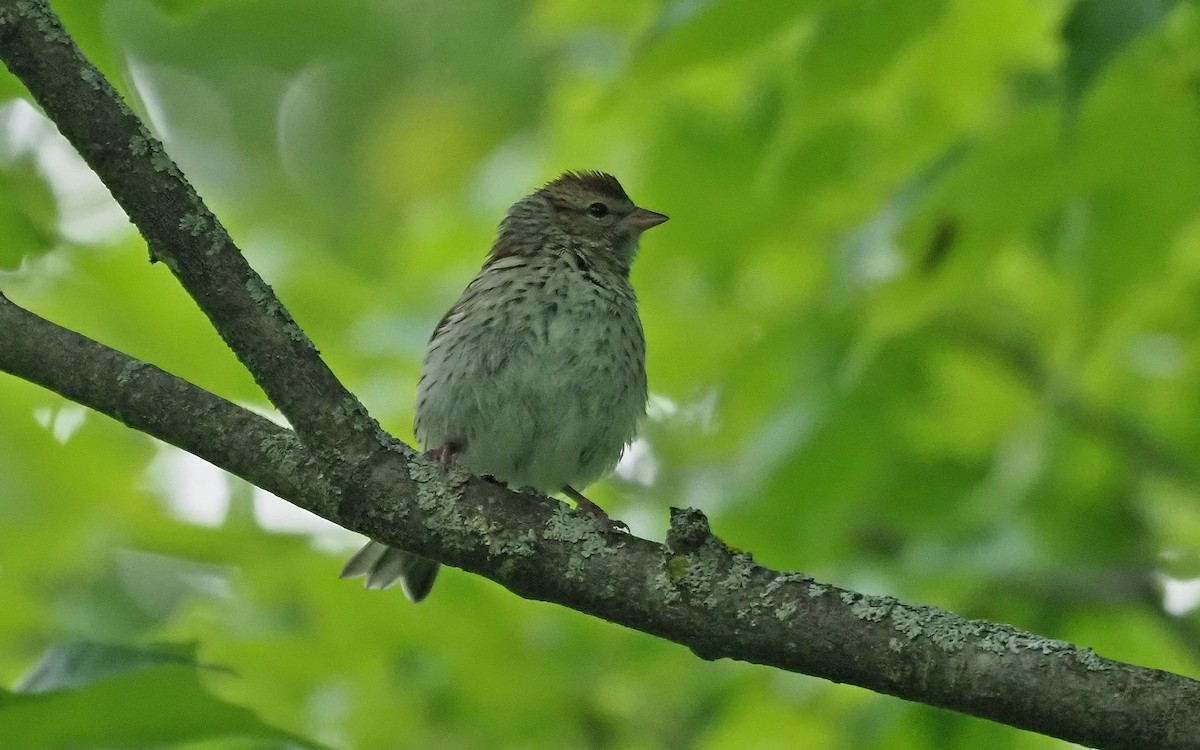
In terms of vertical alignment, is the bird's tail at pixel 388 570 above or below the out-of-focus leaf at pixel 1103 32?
below

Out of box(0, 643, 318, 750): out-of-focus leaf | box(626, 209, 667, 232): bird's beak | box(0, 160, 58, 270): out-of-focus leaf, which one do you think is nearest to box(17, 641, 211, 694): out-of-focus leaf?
box(0, 643, 318, 750): out-of-focus leaf

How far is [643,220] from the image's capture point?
21.3 ft

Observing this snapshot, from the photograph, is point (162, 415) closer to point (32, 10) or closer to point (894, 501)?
point (32, 10)

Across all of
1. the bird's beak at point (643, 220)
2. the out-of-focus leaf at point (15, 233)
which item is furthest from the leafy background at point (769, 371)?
the bird's beak at point (643, 220)

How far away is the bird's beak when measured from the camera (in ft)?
20.6

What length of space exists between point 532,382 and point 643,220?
3.69 feet

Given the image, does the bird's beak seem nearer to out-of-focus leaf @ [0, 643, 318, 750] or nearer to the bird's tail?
the bird's tail

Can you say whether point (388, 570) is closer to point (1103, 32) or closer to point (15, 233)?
point (15, 233)

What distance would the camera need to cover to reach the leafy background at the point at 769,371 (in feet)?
12.7

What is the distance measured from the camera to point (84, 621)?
7148 mm

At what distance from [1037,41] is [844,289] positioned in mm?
1016

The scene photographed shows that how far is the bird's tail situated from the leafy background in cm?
13

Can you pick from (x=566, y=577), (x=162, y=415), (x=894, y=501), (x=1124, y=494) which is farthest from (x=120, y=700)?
(x=1124, y=494)

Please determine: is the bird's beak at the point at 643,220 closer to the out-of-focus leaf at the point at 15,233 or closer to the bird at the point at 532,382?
the bird at the point at 532,382
